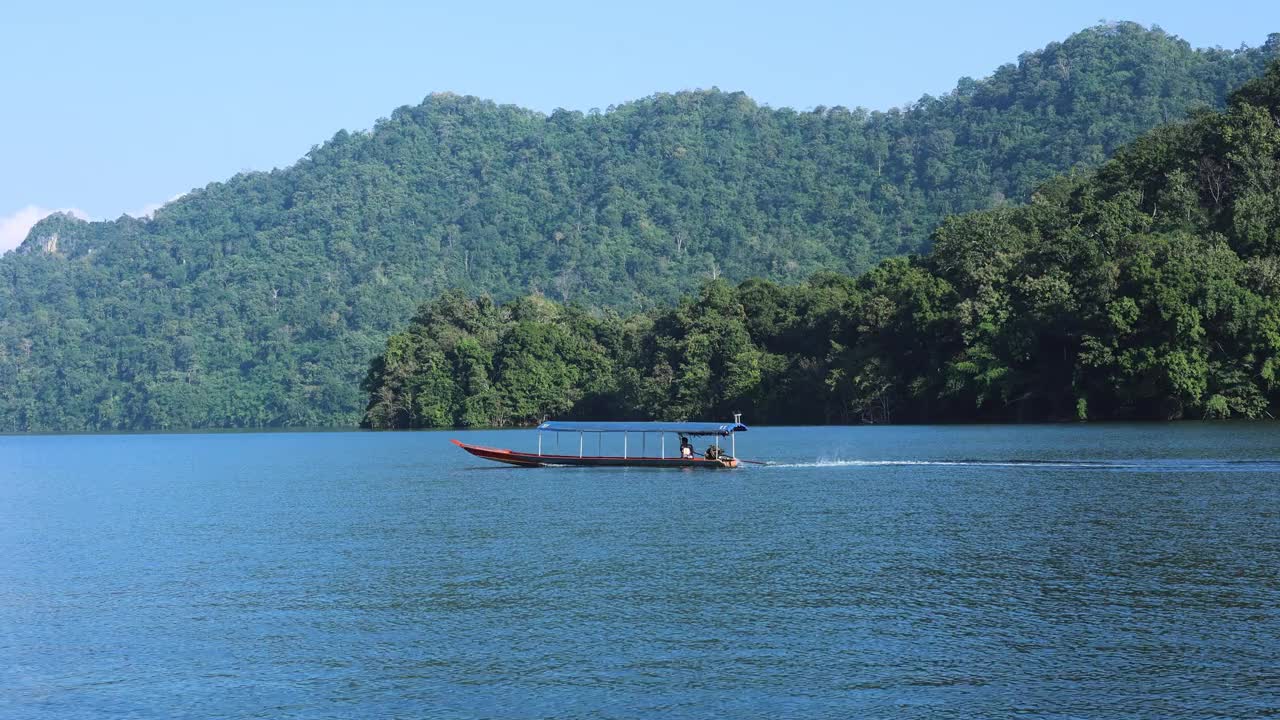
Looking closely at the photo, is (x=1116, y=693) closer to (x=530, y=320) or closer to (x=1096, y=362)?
(x=1096, y=362)

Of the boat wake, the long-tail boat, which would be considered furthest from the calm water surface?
the long-tail boat

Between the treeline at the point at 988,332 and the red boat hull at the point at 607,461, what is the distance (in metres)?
39.7

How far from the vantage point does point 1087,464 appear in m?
56.9

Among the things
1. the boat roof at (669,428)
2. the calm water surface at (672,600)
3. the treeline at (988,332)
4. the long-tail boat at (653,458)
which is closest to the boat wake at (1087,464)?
the calm water surface at (672,600)

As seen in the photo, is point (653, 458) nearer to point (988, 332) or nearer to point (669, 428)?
point (669, 428)

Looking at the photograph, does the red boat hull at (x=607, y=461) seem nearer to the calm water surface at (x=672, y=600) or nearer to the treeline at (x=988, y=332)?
the calm water surface at (x=672, y=600)

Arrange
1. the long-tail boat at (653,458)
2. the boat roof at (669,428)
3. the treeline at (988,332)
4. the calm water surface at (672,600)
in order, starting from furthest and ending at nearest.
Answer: the treeline at (988,332)
the long-tail boat at (653,458)
the boat roof at (669,428)
the calm water surface at (672,600)

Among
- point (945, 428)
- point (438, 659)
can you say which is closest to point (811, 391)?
point (945, 428)

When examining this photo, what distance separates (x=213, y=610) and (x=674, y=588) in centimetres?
961

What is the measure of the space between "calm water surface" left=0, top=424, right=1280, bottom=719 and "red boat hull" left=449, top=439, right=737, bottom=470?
924 cm

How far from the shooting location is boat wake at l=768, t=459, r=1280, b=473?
171ft

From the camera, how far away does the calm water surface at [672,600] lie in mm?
20188

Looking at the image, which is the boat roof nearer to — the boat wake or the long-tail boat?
the long-tail boat

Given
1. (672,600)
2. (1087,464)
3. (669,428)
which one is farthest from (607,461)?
(672,600)
